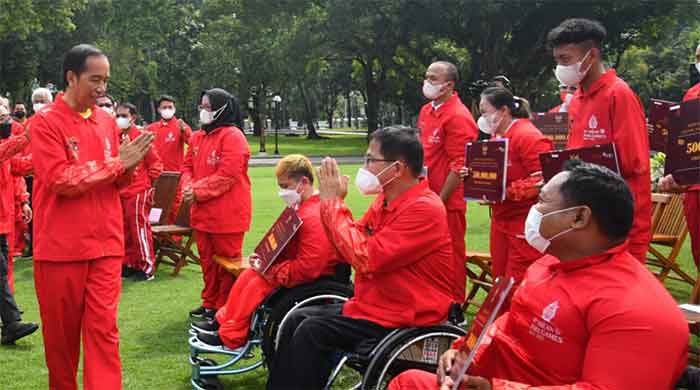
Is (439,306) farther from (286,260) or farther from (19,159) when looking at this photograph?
(19,159)

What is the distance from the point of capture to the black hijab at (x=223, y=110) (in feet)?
23.2

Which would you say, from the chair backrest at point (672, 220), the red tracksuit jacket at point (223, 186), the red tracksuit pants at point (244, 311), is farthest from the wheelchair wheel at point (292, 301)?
the chair backrest at point (672, 220)

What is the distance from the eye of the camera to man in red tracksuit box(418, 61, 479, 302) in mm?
6781

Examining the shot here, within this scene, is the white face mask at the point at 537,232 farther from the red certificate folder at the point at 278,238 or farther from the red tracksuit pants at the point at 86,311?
the red tracksuit pants at the point at 86,311

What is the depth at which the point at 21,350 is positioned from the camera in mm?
6379

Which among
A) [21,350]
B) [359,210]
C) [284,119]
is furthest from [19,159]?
[284,119]

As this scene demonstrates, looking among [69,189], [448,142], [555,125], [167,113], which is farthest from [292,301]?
[167,113]

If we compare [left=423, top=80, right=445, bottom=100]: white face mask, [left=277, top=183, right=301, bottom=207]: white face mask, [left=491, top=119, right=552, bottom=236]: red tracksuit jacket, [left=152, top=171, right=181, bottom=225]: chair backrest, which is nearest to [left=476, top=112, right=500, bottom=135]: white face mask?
[left=491, top=119, right=552, bottom=236]: red tracksuit jacket

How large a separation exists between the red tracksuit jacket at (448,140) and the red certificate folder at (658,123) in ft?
5.22

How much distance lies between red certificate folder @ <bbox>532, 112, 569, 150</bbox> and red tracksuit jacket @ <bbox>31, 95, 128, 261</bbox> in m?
4.30

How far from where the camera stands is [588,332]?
8.65ft

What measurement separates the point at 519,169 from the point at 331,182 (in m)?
2.25

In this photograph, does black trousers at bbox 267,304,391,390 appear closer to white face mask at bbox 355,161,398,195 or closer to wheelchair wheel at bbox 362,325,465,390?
wheelchair wheel at bbox 362,325,465,390

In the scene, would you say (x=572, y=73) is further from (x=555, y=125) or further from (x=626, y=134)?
(x=555, y=125)
